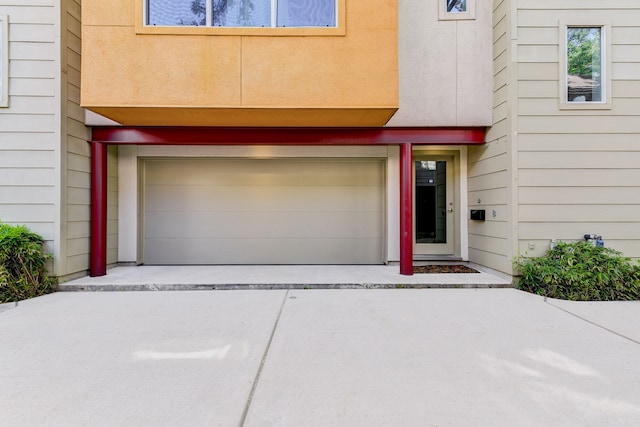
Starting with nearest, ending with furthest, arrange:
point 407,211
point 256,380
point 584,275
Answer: point 256,380 → point 584,275 → point 407,211

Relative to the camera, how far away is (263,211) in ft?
19.3

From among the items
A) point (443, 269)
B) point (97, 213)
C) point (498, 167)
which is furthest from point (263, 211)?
point (498, 167)

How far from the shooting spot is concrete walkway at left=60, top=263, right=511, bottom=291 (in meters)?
4.33

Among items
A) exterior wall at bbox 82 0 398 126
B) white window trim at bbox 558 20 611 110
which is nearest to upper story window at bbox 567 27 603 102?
white window trim at bbox 558 20 611 110

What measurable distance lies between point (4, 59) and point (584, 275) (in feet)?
26.5

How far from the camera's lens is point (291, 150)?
573 centimetres

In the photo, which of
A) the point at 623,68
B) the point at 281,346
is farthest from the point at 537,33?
the point at 281,346

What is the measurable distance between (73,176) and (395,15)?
4.98 meters

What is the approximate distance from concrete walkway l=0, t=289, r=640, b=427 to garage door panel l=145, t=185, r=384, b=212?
2.46 m

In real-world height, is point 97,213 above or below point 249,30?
below

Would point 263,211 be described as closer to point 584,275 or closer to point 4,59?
point 4,59

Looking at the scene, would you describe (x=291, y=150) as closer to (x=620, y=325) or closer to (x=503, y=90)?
(x=503, y=90)

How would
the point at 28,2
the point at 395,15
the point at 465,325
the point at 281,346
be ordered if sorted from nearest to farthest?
the point at 281,346 → the point at 465,325 → the point at 395,15 → the point at 28,2

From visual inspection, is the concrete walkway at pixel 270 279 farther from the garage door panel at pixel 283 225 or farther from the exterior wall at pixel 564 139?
the exterior wall at pixel 564 139
